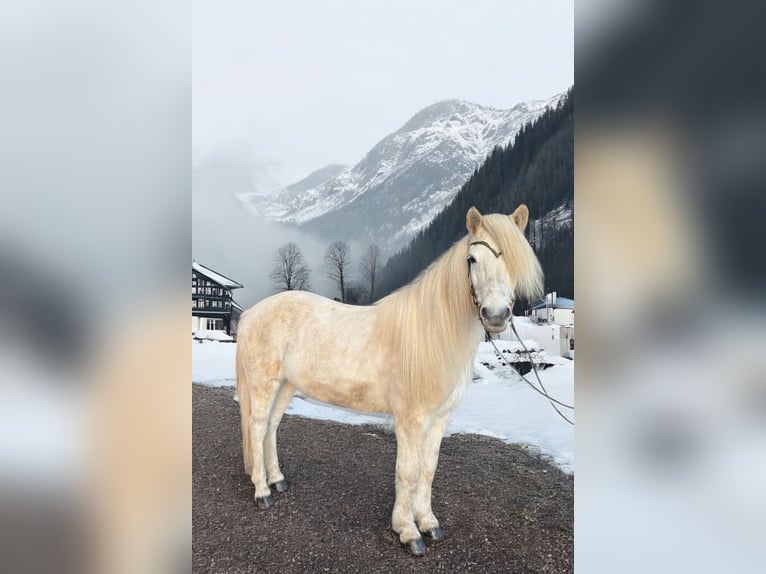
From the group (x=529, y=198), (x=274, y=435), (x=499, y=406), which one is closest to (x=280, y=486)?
(x=274, y=435)

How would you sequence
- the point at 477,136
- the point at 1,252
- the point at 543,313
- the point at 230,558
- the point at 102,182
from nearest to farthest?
the point at 1,252 → the point at 102,182 → the point at 230,558 → the point at 543,313 → the point at 477,136

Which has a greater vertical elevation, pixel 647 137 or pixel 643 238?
pixel 647 137

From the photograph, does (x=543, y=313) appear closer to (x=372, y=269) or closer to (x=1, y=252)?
(x=372, y=269)

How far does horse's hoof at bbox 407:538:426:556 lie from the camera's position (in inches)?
97.7

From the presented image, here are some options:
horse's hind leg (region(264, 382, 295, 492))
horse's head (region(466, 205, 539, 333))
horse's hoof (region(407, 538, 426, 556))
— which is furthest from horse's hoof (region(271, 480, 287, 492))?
horse's head (region(466, 205, 539, 333))

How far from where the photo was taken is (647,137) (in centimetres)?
69

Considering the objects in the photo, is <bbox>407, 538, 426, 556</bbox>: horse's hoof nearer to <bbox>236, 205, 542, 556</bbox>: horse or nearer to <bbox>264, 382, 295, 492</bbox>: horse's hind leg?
<bbox>236, 205, 542, 556</bbox>: horse

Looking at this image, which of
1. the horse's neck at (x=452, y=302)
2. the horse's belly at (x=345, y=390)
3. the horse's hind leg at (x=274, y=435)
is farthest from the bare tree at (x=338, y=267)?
the horse's neck at (x=452, y=302)

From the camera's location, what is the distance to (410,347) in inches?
99.3

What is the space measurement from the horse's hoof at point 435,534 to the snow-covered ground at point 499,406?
1.71 metres

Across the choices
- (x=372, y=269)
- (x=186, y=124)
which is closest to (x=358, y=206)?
(x=372, y=269)

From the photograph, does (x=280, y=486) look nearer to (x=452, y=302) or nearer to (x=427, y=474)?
(x=427, y=474)

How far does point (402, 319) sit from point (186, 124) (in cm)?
202

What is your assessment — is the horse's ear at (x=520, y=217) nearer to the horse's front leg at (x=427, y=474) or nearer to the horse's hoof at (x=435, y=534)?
the horse's front leg at (x=427, y=474)
